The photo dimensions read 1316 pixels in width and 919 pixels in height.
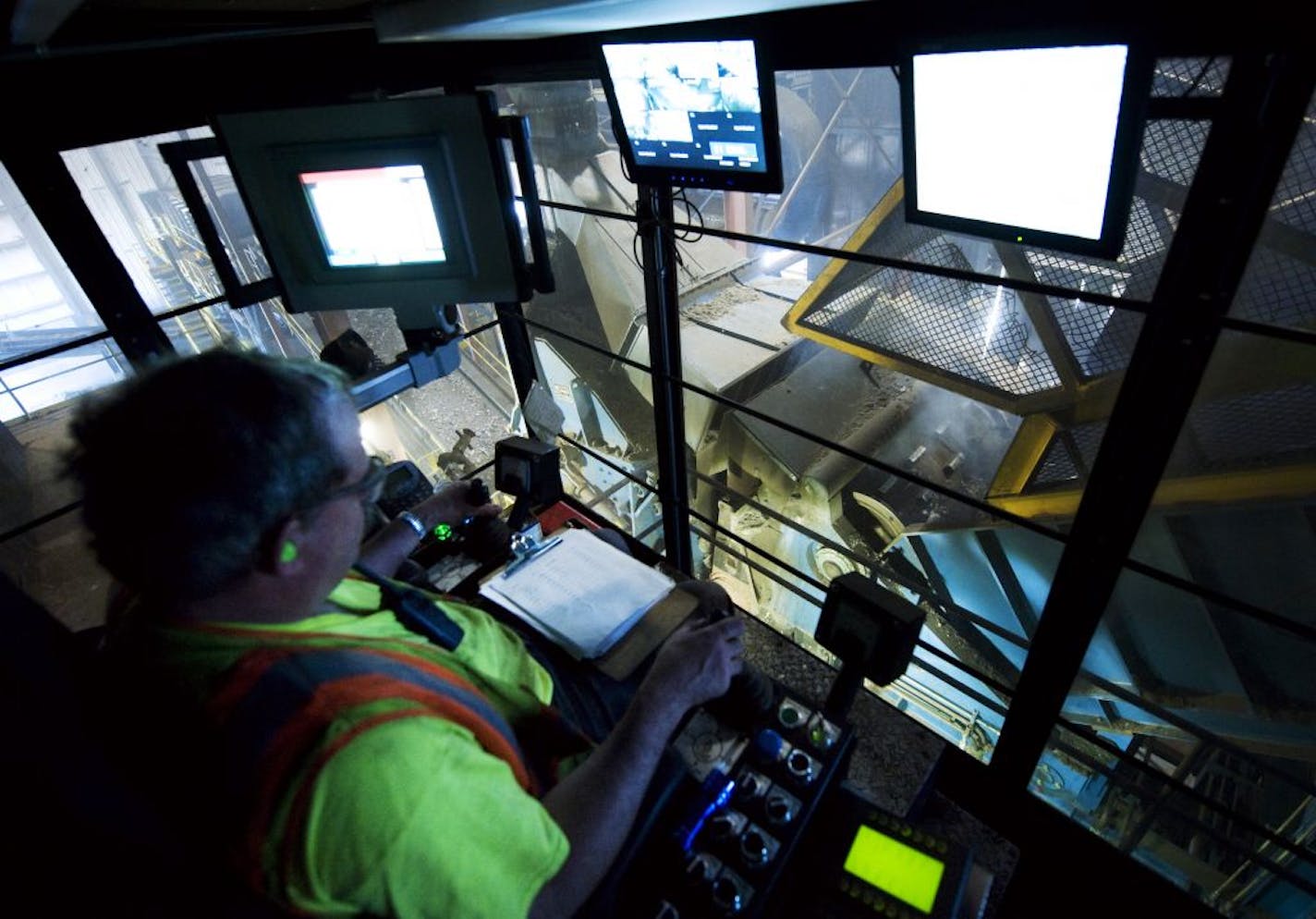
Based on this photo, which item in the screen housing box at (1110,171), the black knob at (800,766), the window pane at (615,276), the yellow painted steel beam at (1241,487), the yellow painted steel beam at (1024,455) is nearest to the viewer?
the screen housing box at (1110,171)

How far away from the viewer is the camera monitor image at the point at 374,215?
76.2 inches

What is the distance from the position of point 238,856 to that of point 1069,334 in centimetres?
299

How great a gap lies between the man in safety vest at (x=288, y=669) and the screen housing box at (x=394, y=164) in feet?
4.05

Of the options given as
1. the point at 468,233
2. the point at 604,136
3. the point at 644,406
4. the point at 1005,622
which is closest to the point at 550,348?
the point at 644,406

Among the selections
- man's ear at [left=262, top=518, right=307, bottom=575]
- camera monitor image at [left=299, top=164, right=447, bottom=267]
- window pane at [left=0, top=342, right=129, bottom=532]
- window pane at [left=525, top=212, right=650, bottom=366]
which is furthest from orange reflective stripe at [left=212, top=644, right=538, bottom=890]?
window pane at [left=0, top=342, right=129, bottom=532]

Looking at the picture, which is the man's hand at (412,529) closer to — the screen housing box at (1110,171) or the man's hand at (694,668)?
the man's hand at (694,668)

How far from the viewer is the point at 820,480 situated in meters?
4.22

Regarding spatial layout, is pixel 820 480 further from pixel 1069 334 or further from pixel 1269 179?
pixel 1269 179

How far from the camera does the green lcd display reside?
1.19 m

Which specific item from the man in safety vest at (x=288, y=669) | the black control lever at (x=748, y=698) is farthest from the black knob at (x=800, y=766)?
the man in safety vest at (x=288, y=669)

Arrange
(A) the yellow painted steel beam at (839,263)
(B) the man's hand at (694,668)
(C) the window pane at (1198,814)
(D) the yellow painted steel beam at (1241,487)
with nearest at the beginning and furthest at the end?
(B) the man's hand at (694,668)
(D) the yellow painted steel beam at (1241,487)
(C) the window pane at (1198,814)
(A) the yellow painted steel beam at (839,263)

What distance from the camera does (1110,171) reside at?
116 centimetres

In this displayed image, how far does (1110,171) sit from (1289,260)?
129cm

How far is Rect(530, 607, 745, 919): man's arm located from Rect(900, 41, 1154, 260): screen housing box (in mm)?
1074
